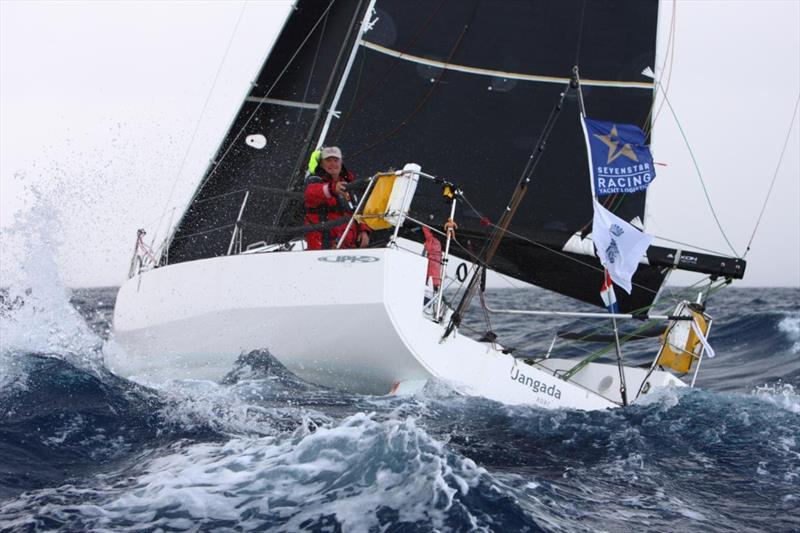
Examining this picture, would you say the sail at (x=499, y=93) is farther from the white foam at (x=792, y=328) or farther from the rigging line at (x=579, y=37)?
the white foam at (x=792, y=328)

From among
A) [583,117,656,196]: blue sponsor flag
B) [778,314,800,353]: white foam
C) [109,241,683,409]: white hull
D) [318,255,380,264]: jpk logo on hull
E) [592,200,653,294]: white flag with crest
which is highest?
[583,117,656,196]: blue sponsor flag

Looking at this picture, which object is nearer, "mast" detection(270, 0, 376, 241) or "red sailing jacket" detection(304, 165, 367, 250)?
"red sailing jacket" detection(304, 165, 367, 250)

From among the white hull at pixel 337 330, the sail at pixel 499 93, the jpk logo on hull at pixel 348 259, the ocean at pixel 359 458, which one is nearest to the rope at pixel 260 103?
the sail at pixel 499 93

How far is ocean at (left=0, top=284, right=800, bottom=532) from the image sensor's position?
318 cm

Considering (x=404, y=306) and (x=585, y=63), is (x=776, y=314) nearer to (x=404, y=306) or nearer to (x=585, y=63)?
(x=585, y=63)

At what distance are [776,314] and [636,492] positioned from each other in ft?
42.4

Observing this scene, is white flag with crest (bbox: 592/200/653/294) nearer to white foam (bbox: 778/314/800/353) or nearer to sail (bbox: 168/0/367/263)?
Result: sail (bbox: 168/0/367/263)

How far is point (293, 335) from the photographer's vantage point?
563 centimetres

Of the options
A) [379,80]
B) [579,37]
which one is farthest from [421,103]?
[579,37]

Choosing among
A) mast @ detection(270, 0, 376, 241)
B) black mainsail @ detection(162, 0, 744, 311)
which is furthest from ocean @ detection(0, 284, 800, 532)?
mast @ detection(270, 0, 376, 241)

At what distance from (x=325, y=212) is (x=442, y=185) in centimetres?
146

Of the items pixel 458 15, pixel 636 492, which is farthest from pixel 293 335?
pixel 458 15

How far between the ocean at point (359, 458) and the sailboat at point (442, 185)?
468 millimetres

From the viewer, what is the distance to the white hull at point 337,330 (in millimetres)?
5238
